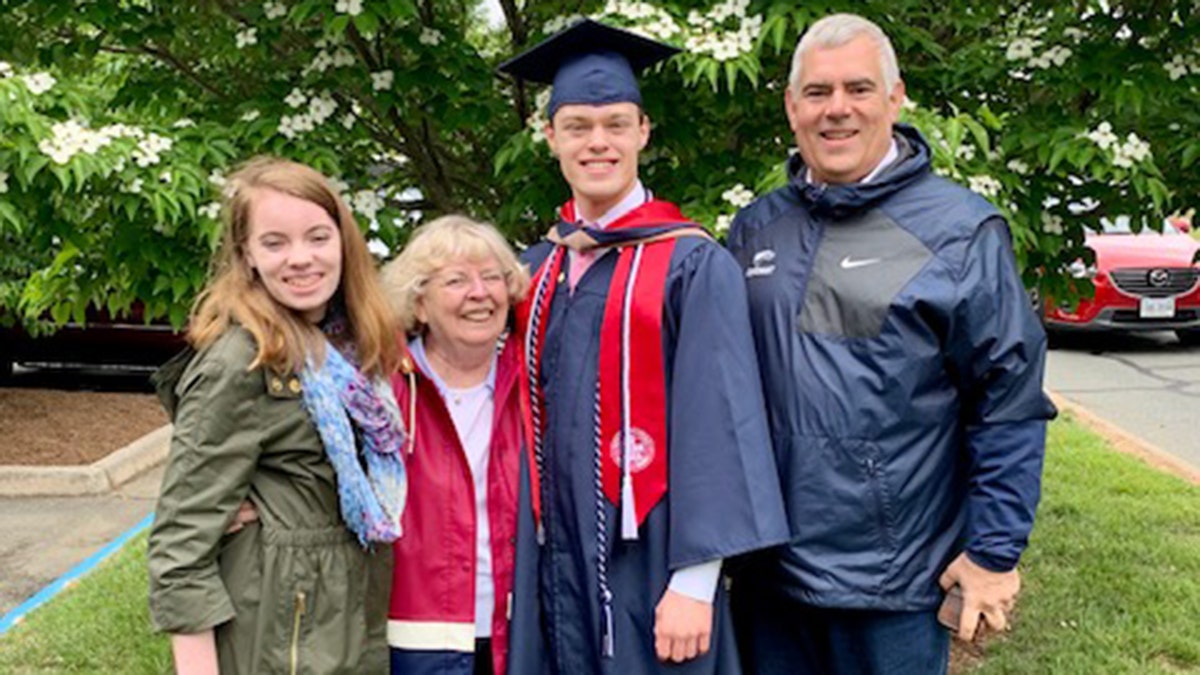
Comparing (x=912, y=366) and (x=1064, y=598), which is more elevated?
(x=912, y=366)

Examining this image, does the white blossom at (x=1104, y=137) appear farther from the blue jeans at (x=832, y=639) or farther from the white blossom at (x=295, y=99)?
the white blossom at (x=295, y=99)

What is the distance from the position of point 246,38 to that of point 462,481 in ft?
6.05

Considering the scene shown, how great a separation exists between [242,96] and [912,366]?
265 cm

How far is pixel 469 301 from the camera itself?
246 centimetres

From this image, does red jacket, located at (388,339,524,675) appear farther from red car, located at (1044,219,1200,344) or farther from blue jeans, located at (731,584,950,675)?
red car, located at (1044,219,1200,344)

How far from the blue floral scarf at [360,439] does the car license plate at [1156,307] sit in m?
11.3

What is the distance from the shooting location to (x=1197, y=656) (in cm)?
446

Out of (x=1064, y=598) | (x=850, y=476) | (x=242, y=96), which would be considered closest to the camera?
(x=850, y=476)

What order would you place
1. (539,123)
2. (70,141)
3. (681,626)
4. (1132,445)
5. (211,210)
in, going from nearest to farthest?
(681,626) < (70,141) < (211,210) < (539,123) < (1132,445)

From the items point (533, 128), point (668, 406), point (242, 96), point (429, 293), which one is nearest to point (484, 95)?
point (533, 128)

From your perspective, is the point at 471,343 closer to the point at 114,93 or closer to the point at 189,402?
A: the point at 189,402

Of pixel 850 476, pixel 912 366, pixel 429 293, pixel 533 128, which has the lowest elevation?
pixel 850 476

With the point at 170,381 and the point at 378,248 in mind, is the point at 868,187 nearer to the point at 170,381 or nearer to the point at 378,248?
the point at 170,381

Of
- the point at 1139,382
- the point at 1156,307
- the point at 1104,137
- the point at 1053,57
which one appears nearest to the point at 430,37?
the point at 1053,57
